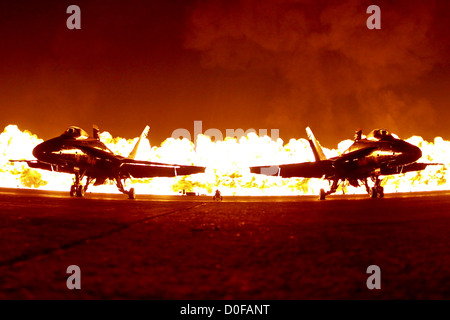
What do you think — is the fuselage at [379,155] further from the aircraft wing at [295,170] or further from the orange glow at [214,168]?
the orange glow at [214,168]

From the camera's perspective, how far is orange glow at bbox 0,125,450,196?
246 feet

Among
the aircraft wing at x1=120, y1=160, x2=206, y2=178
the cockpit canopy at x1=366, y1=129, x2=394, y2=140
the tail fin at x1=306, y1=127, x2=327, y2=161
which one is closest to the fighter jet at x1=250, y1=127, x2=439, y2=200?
the cockpit canopy at x1=366, y1=129, x2=394, y2=140

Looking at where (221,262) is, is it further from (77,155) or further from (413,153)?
(413,153)

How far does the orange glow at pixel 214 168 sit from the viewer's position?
74.9 meters

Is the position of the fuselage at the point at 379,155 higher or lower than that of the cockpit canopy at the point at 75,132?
lower

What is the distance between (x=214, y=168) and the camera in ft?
251

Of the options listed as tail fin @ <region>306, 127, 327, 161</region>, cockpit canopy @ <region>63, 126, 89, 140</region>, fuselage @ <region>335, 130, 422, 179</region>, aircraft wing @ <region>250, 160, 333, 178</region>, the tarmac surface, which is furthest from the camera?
tail fin @ <region>306, 127, 327, 161</region>

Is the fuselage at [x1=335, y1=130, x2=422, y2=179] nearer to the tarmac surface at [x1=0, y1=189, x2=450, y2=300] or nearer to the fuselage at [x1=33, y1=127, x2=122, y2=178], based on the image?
the fuselage at [x1=33, y1=127, x2=122, y2=178]

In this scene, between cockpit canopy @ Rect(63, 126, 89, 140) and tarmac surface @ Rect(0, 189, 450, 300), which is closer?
tarmac surface @ Rect(0, 189, 450, 300)

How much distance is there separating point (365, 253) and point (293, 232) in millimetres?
1444

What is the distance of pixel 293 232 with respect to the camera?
4.68m

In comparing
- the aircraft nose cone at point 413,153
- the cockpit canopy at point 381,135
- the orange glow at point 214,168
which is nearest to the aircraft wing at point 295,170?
the cockpit canopy at point 381,135

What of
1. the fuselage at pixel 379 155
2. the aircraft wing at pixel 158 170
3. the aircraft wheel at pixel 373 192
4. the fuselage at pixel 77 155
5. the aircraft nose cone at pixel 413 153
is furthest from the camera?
the aircraft wing at pixel 158 170
